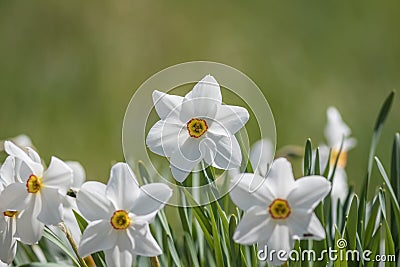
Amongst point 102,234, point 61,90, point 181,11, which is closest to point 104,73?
point 61,90

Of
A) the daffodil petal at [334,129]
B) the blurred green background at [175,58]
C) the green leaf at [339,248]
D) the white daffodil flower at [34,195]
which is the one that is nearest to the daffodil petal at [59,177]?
the white daffodil flower at [34,195]

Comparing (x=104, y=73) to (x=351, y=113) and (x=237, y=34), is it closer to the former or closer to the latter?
(x=237, y=34)

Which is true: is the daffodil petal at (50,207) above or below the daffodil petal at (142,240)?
above

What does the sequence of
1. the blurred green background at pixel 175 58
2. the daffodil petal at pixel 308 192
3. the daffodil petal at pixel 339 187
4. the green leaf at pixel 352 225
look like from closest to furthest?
the daffodil petal at pixel 308 192 < the green leaf at pixel 352 225 < the daffodil petal at pixel 339 187 < the blurred green background at pixel 175 58

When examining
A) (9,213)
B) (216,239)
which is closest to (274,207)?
(216,239)

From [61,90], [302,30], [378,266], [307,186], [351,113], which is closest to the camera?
[307,186]

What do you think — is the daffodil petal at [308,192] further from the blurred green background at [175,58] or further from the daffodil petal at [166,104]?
the blurred green background at [175,58]

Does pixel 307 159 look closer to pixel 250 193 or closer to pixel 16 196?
pixel 250 193
